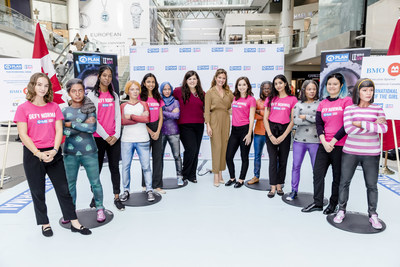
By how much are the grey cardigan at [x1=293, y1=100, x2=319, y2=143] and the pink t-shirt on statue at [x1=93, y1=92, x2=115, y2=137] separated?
2122 millimetres

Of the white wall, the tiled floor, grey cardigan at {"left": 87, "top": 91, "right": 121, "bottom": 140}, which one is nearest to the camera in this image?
the tiled floor

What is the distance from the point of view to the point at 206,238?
2.61 metres

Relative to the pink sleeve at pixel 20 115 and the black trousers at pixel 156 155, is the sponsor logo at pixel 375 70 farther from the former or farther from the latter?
the pink sleeve at pixel 20 115

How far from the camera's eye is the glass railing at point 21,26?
37.4ft

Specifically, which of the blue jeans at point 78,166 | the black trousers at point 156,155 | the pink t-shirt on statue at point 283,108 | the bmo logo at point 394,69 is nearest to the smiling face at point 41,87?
the blue jeans at point 78,166

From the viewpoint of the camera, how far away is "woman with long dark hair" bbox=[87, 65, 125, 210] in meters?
3.13

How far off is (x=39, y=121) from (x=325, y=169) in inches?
114

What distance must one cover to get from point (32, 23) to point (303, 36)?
1353 cm

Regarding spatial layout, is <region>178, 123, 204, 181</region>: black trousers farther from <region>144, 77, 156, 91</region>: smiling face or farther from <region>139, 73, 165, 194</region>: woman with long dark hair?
<region>144, 77, 156, 91</region>: smiling face

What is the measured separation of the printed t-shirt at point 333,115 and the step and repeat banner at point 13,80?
12.9ft

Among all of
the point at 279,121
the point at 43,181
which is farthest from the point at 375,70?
the point at 43,181

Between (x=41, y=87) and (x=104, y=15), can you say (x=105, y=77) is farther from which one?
(x=104, y=15)

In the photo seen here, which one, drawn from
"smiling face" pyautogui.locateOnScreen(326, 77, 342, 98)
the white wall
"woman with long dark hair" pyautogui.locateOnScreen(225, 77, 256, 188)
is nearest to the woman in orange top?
"woman with long dark hair" pyautogui.locateOnScreen(225, 77, 256, 188)

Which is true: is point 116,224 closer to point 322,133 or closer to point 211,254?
point 211,254
